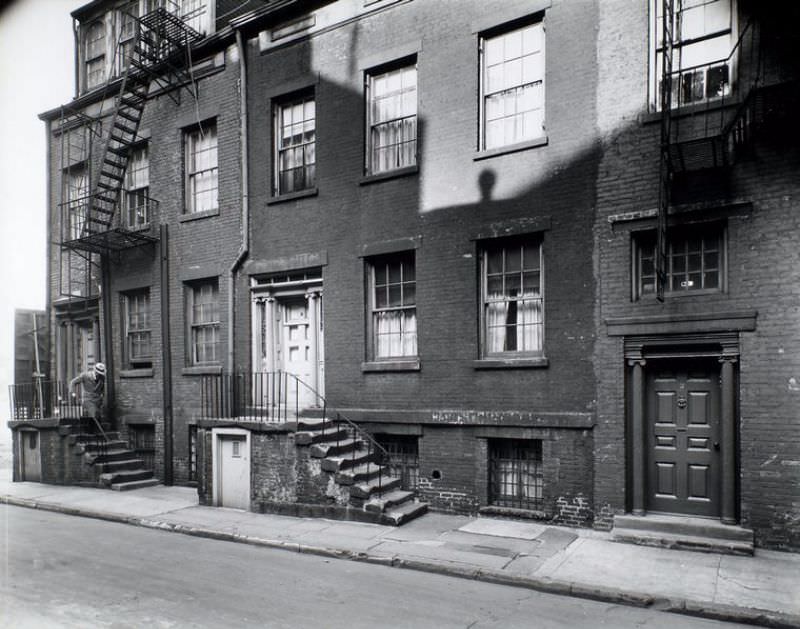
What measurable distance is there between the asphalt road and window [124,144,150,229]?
900 centimetres

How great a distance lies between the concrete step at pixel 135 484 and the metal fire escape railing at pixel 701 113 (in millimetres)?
11445

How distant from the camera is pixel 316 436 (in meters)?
10.5

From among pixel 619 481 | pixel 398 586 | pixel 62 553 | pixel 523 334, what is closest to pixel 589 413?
pixel 619 481

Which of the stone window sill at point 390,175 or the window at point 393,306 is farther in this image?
the window at point 393,306

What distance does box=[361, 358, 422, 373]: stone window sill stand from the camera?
10.9 meters

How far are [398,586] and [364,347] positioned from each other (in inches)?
204

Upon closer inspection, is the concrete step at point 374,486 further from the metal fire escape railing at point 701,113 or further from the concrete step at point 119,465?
the concrete step at point 119,465

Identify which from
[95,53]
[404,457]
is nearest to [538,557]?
[404,457]

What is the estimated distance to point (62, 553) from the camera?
845cm

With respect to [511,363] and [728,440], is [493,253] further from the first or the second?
[728,440]

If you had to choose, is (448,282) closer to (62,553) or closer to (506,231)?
(506,231)

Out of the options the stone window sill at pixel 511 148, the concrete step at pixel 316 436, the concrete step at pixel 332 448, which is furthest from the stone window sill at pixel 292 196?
the concrete step at pixel 332 448

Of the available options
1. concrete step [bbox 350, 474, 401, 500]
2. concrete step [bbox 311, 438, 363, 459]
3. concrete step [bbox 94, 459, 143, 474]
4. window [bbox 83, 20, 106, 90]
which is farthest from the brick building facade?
window [bbox 83, 20, 106, 90]

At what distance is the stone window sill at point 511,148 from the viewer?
9.84 metres
